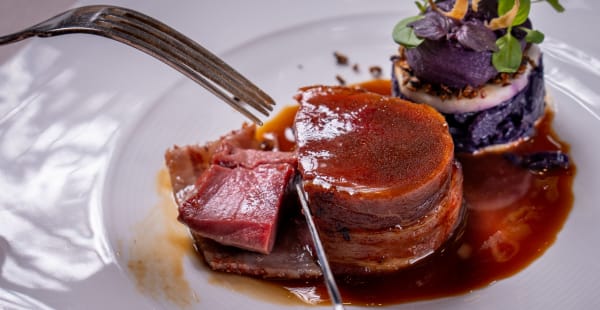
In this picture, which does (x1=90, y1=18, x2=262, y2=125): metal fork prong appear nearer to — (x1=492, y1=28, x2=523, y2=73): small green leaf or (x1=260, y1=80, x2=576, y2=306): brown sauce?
(x1=260, y1=80, x2=576, y2=306): brown sauce

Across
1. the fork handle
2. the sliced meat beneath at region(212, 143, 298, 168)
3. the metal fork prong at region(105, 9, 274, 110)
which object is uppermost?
the fork handle

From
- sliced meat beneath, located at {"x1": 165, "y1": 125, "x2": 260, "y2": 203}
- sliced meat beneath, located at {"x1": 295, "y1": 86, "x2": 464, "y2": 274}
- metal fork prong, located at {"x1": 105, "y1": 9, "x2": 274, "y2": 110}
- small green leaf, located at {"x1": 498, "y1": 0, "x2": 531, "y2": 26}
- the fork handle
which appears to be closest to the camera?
the fork handle

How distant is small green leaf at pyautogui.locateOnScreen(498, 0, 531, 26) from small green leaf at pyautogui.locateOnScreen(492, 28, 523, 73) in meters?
0.07

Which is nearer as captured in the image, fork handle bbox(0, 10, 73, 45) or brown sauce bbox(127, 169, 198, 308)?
fork handle bbox(0, 10, 73, 45)

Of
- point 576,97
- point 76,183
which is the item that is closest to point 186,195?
point 76,183

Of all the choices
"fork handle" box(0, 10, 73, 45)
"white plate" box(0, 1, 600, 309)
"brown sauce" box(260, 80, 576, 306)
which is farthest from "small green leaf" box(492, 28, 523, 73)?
"fork handle" box(0, 10, 73, 45)

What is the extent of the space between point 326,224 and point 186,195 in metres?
0.85

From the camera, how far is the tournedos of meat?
2664 mm

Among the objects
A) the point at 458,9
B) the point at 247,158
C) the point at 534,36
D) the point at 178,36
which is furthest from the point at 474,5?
the point at 178,36

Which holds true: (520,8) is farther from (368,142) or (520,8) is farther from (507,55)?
(368,142)

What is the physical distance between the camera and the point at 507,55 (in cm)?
304

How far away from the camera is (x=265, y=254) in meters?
2.84

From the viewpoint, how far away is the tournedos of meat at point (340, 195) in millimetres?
2664

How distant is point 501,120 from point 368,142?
3.25 ft
